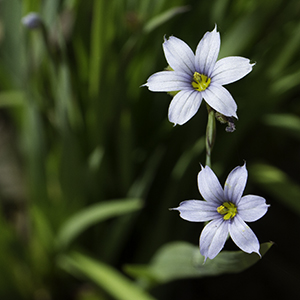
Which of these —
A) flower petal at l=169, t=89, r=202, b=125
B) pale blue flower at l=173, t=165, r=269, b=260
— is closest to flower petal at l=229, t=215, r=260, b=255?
pale blue flower at l=173, t=165, r=269, b=260

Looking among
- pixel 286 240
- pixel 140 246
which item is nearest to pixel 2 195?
pixel 140 246

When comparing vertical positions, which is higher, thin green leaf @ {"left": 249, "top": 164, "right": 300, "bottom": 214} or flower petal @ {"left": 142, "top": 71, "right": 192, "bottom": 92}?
thin green leaf @ {"left": 249, "top": 164, "right": 300, "bottom": 214}

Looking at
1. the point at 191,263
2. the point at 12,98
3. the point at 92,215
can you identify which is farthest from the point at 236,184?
the point at 12,98

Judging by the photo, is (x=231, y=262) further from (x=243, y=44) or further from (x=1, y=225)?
(x=1, y=225)

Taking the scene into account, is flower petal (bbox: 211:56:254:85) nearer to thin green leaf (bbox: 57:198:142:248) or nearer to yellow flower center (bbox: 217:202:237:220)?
yellow flower center (bbox: 217:202:237:220)

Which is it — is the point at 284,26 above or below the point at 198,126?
above

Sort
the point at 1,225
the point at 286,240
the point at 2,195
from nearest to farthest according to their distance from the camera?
the point at 1,225, the point at 286,240, the point at 2,195

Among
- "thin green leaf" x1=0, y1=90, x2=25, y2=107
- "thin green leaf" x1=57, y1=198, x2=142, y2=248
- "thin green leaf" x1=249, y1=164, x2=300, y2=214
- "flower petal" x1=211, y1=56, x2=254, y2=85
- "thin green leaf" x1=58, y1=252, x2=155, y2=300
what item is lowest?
"thin green leaf" x1=58, y1=252, x2=155, y2=300

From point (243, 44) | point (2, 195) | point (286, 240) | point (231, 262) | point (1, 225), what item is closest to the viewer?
point (231, 262)
